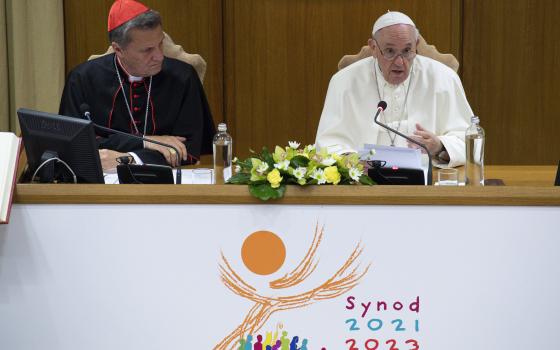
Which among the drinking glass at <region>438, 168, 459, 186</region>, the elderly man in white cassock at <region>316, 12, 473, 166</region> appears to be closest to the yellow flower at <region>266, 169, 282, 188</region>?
the drinking glass at <region>438, 168, 459, 186</region>

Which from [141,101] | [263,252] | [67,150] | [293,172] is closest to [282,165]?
[293,172]

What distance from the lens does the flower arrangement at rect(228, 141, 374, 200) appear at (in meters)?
2.72

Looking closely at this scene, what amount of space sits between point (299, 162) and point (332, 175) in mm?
112

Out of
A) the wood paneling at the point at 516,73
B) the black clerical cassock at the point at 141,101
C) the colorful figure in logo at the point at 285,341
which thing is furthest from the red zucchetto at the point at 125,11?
the wood paneling at the point at 516,73

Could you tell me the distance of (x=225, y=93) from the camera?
19.7 feet

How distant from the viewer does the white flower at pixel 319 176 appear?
273cm

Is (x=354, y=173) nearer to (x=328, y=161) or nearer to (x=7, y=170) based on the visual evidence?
(x=328, y=161)

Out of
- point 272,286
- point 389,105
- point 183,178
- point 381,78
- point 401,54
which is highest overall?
point 401,54

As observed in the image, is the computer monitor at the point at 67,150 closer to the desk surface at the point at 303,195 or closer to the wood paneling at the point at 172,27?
the desk surface at the point at 303,195

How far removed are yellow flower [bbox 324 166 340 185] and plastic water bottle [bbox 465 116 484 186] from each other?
85 cm

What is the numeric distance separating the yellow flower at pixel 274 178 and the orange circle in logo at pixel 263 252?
0.14 m

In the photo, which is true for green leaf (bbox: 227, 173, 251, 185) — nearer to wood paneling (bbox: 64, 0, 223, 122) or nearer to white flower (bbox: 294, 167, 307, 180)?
white flower (bbox: 294, 167, 307, 180)

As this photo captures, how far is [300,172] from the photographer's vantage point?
9.02 ft

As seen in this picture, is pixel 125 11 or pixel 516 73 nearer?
pixel 125 11
